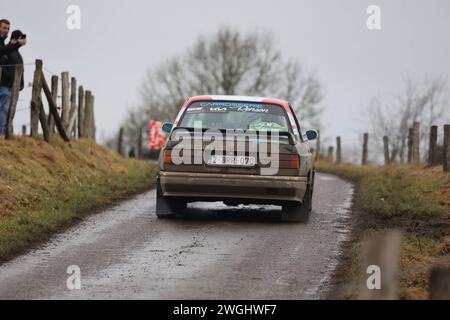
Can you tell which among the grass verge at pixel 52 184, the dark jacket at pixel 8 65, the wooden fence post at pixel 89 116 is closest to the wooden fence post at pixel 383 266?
the grass verge at pixel 52 184

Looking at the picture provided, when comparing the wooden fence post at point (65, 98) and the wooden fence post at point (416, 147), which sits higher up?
the wooden fence post at point (65, 98)

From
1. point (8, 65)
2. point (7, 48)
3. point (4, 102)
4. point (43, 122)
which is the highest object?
point (7, 48)

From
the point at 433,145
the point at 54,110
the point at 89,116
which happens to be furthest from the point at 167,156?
the point at 89,116

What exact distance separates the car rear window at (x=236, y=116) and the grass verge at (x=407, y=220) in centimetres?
184

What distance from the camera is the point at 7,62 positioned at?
17672mm

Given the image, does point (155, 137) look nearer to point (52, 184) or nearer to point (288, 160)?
point (52, 184)

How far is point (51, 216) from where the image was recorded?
12602 millimetres

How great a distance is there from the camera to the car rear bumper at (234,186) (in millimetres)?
12344

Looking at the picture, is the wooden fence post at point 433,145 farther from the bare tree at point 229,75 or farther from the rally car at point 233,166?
the bare tree at point 229,75

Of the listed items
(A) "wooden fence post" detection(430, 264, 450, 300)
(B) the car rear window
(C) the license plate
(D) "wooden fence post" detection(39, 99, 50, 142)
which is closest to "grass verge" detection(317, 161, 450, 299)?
(A) "wooden fence post" detection(430, 264, 450, 300)

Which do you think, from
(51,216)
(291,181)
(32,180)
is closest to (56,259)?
(51,216)

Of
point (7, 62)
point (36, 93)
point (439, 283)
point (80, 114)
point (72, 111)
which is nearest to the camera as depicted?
point (439, 283)

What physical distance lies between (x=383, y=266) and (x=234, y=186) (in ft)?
20.0

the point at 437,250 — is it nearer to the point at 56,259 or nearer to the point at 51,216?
the point at 56,259
